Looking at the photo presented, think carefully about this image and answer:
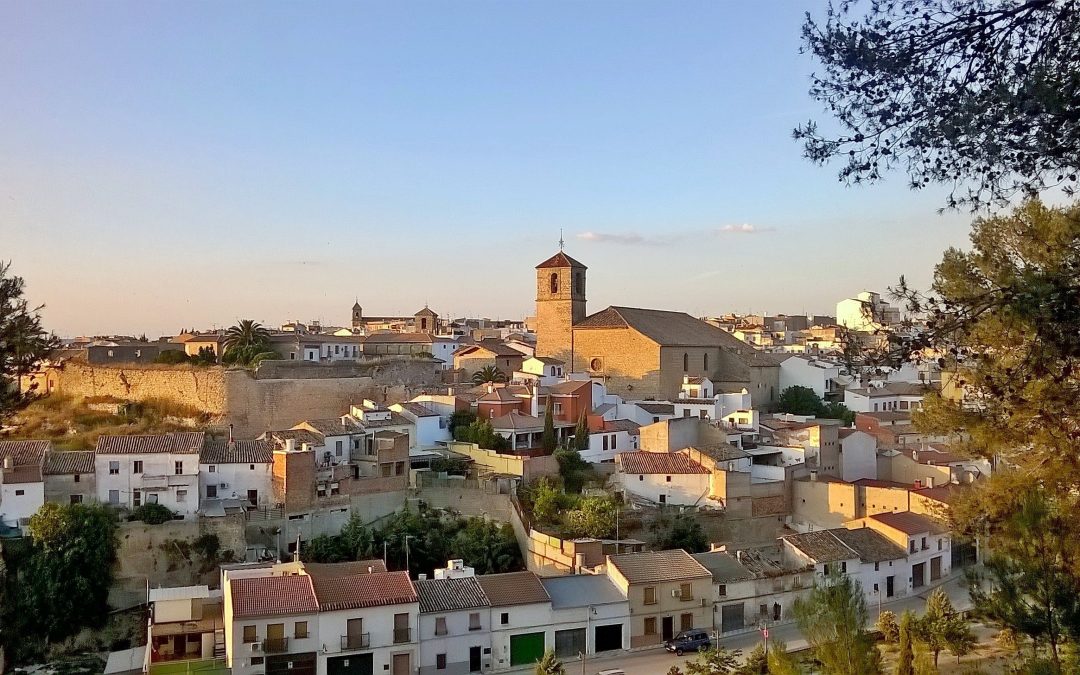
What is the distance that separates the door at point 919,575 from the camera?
17562mm

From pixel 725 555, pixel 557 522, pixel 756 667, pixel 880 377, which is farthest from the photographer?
pixel 557 522

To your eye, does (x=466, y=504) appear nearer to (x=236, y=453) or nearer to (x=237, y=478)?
(x=237, y=478)

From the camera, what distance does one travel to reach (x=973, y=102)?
16.3ft

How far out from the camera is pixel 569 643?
14492mm

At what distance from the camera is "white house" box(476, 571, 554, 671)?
14.1m

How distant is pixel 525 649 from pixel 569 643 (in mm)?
742

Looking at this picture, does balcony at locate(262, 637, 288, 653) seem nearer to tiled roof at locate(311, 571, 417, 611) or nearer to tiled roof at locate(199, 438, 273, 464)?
tiled roof at locate(311, 571, 417, 611)

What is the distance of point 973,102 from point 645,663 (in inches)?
433

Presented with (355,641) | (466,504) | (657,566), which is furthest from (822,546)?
(355,641)

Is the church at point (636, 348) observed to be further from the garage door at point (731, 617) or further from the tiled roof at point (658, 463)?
the garage door at point (731, 617)

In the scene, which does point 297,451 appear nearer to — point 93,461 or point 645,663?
point 93,461

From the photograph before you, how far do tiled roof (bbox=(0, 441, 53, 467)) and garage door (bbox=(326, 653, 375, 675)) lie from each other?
7581 mm

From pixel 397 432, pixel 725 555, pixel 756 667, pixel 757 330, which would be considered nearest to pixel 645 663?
pixel 756 667

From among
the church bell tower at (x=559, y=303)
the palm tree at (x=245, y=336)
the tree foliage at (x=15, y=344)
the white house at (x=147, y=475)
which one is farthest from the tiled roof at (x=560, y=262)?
the tree foliage at (x=15, y=344)
